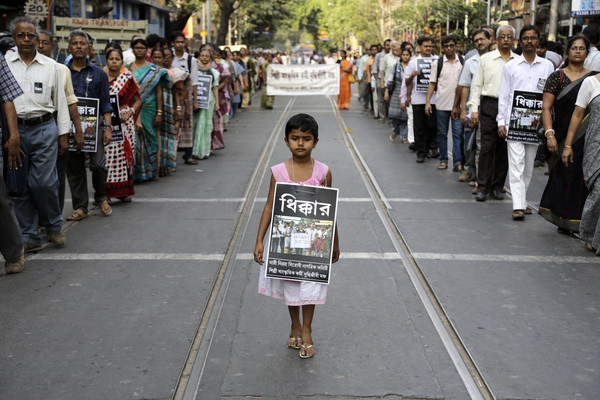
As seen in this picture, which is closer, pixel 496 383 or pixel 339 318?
pixel 496 383

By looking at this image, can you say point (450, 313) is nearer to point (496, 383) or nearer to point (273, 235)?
point (496, 383)

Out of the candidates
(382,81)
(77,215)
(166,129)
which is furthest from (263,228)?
(382,81)

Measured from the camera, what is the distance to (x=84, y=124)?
809 cm

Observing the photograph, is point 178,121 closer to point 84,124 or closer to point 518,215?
point 84,124

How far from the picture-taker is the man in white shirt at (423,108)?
12.7 m

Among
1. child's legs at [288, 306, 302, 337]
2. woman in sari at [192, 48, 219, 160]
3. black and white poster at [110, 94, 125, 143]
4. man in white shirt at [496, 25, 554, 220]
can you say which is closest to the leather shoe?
man in white shirt at [496, 25, 554, 220]

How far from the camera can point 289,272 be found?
4.23 metres

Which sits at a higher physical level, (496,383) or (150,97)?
(150,97)

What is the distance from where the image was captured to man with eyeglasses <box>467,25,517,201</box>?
912 cm

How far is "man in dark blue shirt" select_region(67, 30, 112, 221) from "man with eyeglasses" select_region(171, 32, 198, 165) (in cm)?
342

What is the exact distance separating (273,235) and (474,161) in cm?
674

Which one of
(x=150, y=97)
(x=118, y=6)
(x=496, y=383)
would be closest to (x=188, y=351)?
(x=496, y=383)

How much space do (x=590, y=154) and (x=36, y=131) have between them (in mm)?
4782

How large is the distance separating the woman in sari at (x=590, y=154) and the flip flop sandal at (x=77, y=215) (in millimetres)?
4923
